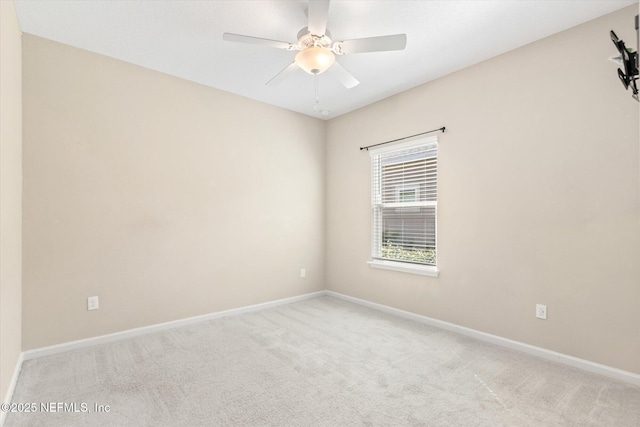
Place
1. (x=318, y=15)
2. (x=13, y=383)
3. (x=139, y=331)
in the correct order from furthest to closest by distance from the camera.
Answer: (x=139, y=331) < (x=13, y=383) < (x=318, y=15)

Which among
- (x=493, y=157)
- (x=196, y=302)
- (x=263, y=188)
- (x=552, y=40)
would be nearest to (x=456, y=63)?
(x=552, y=40)

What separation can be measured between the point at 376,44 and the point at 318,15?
Answer: 1.50 ft

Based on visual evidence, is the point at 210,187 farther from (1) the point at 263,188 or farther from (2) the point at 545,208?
(2) the point at 545,208

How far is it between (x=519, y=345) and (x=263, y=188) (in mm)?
3218

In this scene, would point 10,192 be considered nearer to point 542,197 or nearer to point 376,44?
point 376,44

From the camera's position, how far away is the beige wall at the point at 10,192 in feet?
6.16

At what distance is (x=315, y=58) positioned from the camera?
218 centimetres

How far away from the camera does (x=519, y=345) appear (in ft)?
8.88

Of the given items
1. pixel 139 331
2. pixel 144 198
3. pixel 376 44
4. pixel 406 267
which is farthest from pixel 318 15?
pixel 139 331

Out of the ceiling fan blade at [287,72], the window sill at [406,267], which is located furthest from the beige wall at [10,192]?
the window sill at [406,267]

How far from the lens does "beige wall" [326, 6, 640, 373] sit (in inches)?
88.7

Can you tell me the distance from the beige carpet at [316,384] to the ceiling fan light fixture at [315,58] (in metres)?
2.27

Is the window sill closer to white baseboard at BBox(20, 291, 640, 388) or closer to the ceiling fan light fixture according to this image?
white baseboard at BBox(20, 291, 640, 388)

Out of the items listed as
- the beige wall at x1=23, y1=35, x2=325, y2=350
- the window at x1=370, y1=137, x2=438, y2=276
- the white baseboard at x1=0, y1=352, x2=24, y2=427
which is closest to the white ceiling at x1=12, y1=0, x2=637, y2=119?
the beige wall at x1=23, y1=35, x2=325, y2=350
